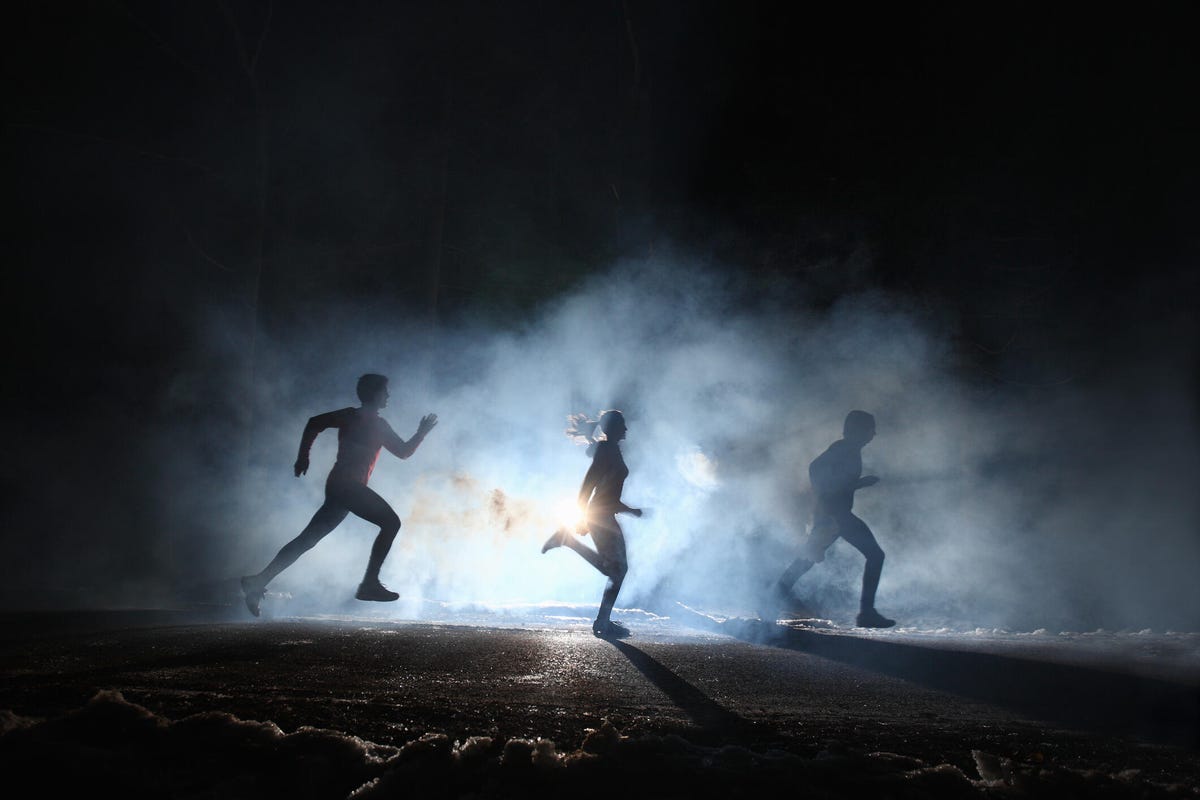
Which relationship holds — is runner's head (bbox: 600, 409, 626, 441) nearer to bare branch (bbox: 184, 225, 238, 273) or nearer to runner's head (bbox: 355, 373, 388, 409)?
runner's head (bbox: 355, 373, 388, 409)

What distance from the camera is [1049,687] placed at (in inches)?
128

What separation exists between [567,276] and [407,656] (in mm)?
9681

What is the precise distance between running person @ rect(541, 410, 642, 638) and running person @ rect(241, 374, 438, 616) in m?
1.40

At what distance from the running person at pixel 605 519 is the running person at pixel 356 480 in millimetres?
1399

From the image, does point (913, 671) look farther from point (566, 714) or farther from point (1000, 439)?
point (1000, 439)

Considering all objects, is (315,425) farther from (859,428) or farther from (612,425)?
(859,428)

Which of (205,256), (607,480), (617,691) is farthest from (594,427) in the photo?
(205,256)

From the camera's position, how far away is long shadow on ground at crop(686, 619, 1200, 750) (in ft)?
8.26

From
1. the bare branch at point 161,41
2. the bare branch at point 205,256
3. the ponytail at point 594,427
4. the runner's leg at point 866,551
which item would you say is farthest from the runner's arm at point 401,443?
the bare branch at point 161,41

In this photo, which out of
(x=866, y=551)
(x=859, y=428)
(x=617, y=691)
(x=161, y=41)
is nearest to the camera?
(x=617, y=691)

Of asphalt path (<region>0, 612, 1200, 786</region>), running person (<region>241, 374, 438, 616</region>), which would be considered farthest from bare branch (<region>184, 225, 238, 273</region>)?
asphalt path (<region>0, 612, 1200, 786</region>)

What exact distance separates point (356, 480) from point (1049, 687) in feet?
16.3

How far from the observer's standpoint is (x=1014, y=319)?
36.7 feet

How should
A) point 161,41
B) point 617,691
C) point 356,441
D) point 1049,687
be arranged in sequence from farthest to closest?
point 161,41 < point 356,441 < point 1049,687 < point 617,691
